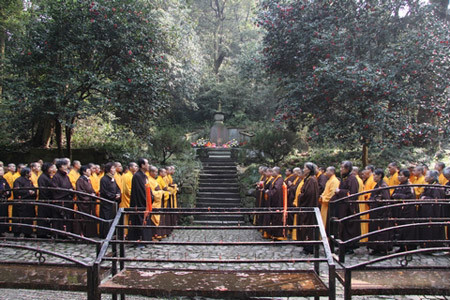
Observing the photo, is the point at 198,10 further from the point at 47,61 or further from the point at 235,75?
the point at 47,61

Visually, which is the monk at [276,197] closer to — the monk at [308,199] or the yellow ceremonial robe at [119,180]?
the monk at [308,199]

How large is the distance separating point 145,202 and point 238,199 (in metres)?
6.24

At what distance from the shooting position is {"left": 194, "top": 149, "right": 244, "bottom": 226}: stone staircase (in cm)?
1262

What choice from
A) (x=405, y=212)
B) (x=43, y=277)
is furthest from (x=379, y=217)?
(x=43, y=277)

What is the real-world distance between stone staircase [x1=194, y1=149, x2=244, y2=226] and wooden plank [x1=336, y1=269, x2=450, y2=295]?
302 inches

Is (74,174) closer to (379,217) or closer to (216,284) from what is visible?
(216,284)

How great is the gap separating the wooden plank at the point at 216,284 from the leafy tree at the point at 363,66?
8.30 meters

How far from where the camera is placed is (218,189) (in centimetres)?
1460

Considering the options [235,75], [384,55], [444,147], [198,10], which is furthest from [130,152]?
[198,10]

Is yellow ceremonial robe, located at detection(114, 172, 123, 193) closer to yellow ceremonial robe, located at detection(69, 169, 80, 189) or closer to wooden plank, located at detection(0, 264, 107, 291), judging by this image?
yellow ceremonial robe, located at detection(69, 169, 80, 189)

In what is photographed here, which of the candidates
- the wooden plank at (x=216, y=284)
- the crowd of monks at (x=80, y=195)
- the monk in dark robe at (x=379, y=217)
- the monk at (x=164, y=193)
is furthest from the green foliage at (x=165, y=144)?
the wooden plank at (x=216, y=284)

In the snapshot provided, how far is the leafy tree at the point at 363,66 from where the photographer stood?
35.9 feet

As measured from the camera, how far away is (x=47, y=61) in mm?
11539

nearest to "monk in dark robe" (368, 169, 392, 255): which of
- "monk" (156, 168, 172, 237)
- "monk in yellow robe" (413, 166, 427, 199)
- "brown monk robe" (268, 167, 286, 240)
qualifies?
"monk in yellow robe" (413, 166, 427, 199)
